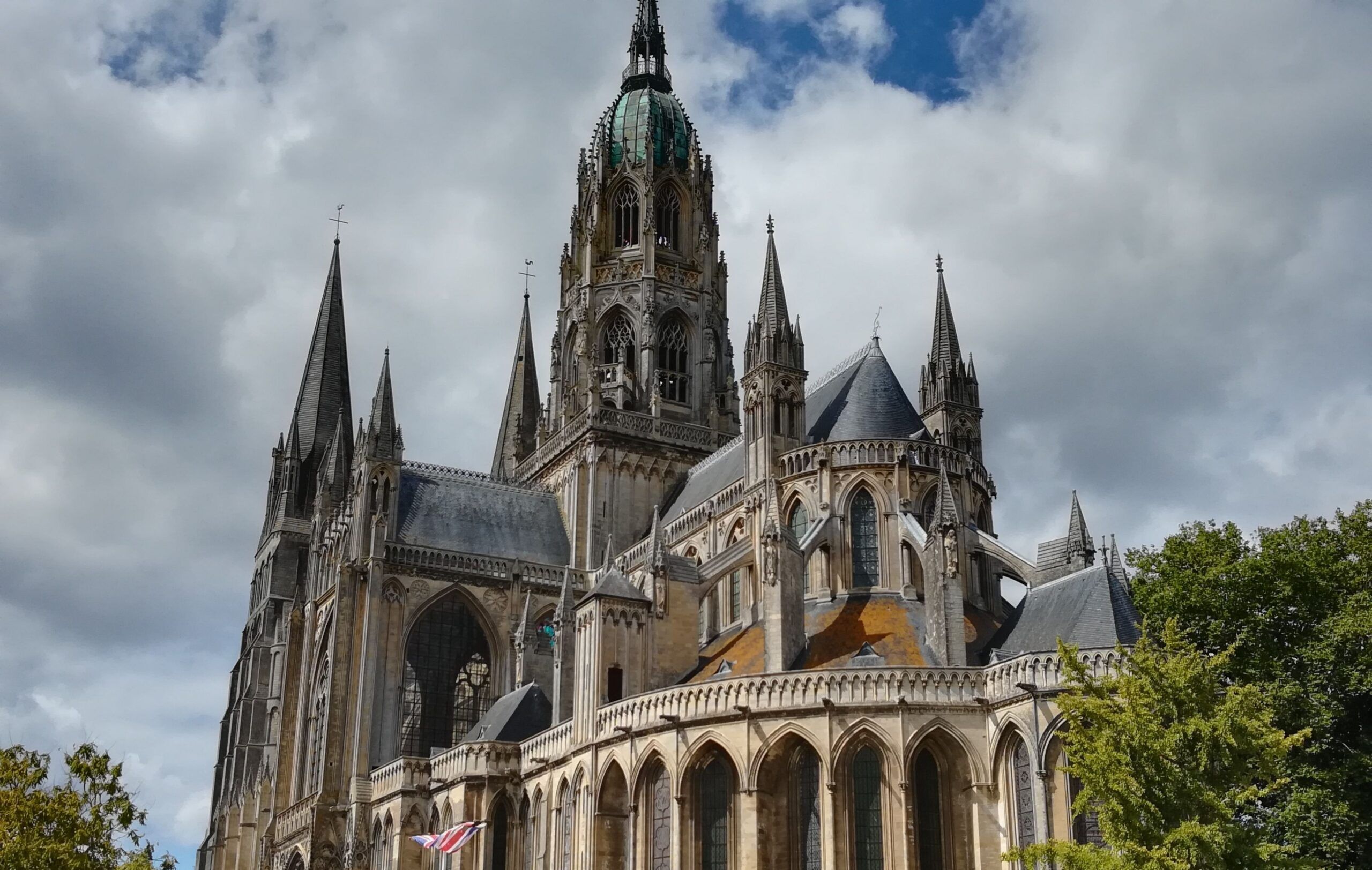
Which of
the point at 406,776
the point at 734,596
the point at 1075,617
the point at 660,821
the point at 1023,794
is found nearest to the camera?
the point at 1023,794

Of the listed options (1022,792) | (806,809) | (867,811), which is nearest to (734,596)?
(806,809)

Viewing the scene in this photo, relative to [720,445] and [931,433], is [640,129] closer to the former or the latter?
[720,445]

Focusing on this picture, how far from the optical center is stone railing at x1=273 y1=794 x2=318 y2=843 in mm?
52688

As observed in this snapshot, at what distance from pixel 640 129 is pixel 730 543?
26389 millimetres

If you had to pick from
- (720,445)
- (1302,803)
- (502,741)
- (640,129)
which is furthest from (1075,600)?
Result: (640,129)

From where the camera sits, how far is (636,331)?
6419 cm

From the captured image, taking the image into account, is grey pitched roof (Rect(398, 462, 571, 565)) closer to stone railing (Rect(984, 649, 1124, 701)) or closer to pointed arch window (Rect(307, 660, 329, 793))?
pointed arch window (Rect(307, 660, 329, 793))

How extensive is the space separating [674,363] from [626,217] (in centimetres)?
743

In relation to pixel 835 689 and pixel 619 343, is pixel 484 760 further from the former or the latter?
pixel 619 343

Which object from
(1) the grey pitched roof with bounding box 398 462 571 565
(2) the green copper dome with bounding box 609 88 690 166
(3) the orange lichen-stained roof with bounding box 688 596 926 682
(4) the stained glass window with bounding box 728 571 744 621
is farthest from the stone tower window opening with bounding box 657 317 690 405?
(3) the orange lichen-stained roof with bounding box 688 596 926 682

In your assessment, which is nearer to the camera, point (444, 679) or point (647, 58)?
point (444, 679)

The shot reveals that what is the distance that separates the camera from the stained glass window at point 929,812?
1393 inches

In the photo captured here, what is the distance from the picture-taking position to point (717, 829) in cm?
3725

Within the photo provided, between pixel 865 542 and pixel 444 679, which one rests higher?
pixel 865 542
